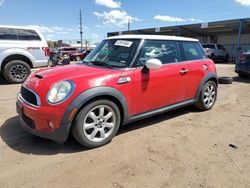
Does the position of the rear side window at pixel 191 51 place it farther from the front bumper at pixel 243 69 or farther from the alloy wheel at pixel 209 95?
the front bumper at pixel 243 69

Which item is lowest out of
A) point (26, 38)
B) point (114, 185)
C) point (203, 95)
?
point (114, 185)

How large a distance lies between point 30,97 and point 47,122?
48cm

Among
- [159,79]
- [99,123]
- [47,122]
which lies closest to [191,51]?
[159,79]

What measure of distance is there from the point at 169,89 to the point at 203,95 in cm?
119

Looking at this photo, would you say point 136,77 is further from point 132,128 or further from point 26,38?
point 26,38

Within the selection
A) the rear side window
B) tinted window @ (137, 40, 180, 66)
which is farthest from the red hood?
the rear side window

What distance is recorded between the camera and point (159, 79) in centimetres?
385

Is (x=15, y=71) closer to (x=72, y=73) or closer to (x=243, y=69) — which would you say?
(x=72, y=73)

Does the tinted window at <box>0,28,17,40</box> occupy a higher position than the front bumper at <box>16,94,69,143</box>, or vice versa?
the tinted window at <box>0,28,17,40</box>

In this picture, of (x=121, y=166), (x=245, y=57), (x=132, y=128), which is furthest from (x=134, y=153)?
(x=245, y=57)

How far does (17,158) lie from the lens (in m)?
3.00

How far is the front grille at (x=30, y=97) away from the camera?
9.98ft

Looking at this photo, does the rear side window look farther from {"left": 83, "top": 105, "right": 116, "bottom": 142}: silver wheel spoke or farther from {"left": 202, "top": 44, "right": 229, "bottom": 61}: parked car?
{"left": 202, "top": 44, "right": 229, "bottom": 61}: parked car

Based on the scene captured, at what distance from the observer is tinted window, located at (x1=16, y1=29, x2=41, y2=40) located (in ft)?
26.7
